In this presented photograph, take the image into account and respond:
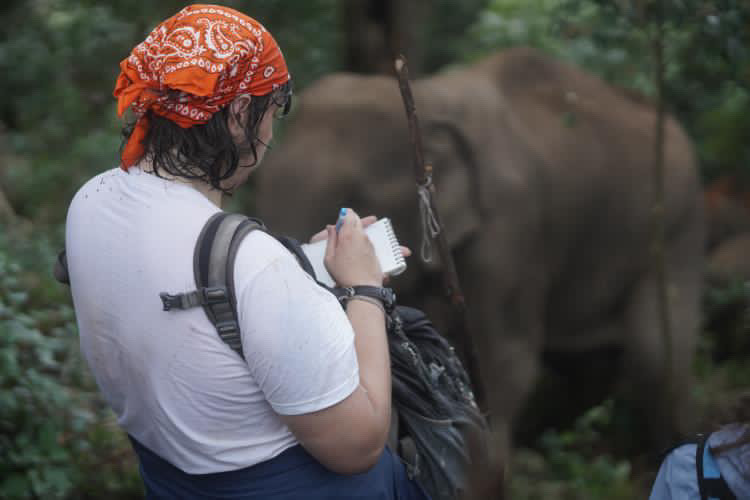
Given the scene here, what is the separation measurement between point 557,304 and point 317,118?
179 centimetres

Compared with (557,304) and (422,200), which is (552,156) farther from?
(422,200)

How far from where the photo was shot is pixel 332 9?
274 inches

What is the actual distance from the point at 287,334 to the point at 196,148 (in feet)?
1.29

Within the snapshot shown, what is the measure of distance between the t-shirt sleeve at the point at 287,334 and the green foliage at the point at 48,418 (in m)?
1.30

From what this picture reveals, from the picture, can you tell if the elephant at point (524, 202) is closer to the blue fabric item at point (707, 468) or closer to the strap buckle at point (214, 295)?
the blue fabric item at point (707, 468)

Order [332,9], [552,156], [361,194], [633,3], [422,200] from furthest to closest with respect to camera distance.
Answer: [332,9] → [552,156] → [361,194] → [633,3] → [422,200]

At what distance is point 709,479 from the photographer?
1.75 m

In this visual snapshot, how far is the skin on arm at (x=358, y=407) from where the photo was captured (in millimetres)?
1742

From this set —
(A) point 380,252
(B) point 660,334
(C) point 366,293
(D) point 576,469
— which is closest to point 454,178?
(D) point 576,469

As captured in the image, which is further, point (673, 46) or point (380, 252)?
point (673, 46)

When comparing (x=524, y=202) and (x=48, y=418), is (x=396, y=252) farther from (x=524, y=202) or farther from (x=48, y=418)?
(x=524, y=202)

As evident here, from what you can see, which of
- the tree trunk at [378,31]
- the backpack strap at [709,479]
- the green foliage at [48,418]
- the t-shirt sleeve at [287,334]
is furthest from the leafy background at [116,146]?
the t-shirt sleeve at [287,334]

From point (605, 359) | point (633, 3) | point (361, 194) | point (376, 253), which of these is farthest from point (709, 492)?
point (605, 359)

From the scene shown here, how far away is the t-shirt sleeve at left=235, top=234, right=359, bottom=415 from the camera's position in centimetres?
168
